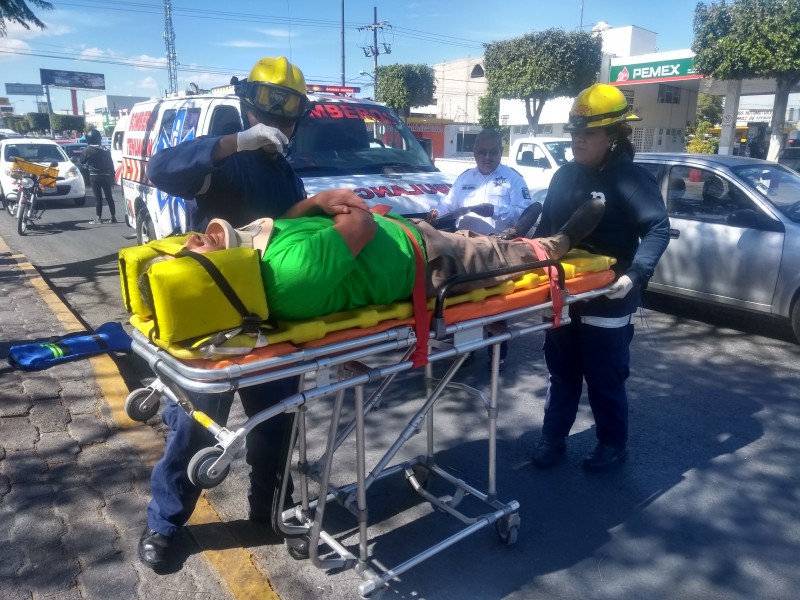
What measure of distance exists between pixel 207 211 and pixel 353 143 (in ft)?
13.4

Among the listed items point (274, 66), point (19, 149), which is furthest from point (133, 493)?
point (19, 149)

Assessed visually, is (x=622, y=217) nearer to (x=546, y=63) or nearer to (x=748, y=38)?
(x=748, y=38)

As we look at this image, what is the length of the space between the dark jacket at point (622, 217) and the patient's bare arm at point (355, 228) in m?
1.51

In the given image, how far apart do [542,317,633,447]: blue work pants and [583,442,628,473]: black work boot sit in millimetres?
34

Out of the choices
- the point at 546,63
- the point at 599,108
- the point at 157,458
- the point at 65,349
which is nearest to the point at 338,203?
the point at 599,108

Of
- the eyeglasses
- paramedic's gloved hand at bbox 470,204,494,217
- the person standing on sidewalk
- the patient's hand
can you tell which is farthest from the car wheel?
the patient's hand

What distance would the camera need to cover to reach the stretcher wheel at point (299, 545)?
2910 mm

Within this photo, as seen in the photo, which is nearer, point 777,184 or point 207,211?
point 207,211

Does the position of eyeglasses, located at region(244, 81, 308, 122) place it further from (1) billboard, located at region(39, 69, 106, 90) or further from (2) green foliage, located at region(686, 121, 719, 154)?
(1) billboard, located at region(39, 69, 106, 90)

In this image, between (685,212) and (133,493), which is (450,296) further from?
(685,212)

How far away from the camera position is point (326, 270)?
2.11 m

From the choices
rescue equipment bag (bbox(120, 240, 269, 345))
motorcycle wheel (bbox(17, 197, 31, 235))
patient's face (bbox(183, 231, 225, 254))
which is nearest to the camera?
rescue equipment bag (bbox(120, 240, 269, 345))

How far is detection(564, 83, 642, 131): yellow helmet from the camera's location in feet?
11.0

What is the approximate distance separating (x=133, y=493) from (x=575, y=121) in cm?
300
